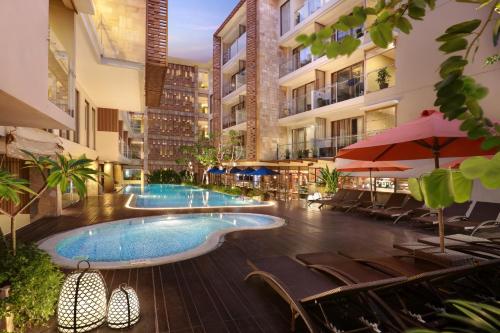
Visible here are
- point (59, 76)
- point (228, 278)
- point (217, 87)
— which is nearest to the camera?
point (228, 278)

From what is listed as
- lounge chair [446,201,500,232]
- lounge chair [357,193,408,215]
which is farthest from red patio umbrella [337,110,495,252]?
lounge chair [357,193,408,215]

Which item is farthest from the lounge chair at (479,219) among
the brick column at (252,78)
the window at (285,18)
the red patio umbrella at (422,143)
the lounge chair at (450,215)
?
the window at (285,18)

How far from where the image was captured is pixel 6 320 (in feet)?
9.73

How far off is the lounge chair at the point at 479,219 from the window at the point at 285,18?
18514 millimetres

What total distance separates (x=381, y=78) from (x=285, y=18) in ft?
37.4

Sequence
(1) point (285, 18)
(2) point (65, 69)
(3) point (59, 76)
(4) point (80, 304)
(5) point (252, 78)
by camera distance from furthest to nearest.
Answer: (5) point (252, 78), (1) point (285, 18), (2) point (65, 69), (3) point (59, 76), (4) point (80, 304)

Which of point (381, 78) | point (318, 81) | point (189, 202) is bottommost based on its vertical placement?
point (189, 202)

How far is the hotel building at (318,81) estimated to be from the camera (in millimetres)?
12766

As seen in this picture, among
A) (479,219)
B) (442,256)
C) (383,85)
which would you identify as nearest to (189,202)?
(383,85)

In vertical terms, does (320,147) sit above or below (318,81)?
below

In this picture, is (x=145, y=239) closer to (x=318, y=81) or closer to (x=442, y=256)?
(x=442, y=256)

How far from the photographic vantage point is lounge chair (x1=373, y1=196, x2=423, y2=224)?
1041cm

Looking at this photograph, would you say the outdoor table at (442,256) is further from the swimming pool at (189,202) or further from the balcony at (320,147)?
the balcony at (320,147)

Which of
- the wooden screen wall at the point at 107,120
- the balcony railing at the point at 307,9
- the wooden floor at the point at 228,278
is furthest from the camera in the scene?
the wooden screen wall at the point at 107,120
